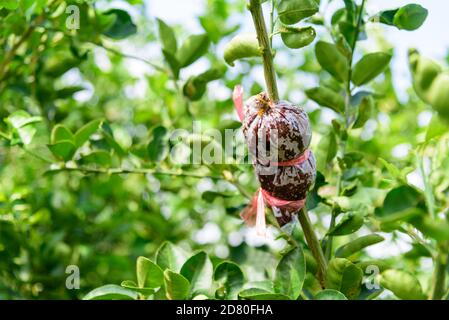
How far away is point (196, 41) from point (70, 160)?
33 centimetres

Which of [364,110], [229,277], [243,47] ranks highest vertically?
[243,47]

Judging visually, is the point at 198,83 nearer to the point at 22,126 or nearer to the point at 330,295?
the point at 22,126

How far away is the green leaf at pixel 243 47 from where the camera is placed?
80cm

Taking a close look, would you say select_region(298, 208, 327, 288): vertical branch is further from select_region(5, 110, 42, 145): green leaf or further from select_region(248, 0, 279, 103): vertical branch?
select_region(5, 110, 42, 145): green leaf

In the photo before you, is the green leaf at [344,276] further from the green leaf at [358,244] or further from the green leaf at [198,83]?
the green leaf at [198,83]

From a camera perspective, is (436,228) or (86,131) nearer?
(436,228)

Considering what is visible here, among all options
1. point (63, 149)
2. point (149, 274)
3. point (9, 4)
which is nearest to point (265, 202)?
point (149, 274)

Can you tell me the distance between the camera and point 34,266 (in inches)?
56.7

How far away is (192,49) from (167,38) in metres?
0.05

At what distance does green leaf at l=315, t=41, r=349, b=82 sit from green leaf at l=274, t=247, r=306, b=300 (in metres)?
0.33

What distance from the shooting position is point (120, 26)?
49.8 inches

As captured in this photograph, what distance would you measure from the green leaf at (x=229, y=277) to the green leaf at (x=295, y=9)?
0.38 m

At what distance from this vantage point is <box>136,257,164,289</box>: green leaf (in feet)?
2.84
